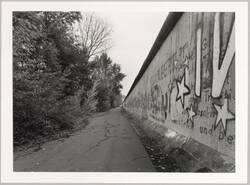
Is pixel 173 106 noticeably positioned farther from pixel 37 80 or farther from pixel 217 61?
pixel 37 80

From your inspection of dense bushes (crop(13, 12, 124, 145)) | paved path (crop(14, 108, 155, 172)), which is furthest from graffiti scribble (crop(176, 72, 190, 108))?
dense bushes (crop(13, 12, 124, 145))

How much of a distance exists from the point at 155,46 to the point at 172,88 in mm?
2747

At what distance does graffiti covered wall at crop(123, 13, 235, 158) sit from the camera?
2723 millimetres

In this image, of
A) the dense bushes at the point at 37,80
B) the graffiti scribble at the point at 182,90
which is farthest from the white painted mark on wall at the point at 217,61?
the dense bushes at the point at 37,80

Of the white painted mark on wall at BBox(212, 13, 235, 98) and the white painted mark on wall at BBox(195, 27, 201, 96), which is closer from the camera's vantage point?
the white painted mark on wall at BBox(212, 13, 235, 98)

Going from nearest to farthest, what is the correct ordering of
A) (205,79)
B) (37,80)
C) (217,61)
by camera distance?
1. (217,61)
2. (205,79)
3. (37,80)

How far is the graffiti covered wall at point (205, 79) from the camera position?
2.72 m

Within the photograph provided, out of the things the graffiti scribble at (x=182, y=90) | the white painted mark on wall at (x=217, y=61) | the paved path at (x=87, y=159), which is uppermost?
the white painted mark on wall at (x=217, y=61)

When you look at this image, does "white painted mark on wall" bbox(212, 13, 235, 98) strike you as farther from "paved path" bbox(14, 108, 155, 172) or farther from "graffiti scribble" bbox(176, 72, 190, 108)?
"paved path" bbox(14, 108, 155, 172)

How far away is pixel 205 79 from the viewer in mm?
3273

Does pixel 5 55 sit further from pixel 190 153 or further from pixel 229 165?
pixel 229 165

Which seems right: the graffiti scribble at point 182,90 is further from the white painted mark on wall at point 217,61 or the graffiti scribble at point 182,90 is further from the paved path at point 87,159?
the paved path at point 87,159

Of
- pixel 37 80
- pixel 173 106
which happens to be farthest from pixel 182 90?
pixel 37 80

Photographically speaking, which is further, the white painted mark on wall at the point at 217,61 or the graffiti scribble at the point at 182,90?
the graffiti scribble at the point at 182,90
